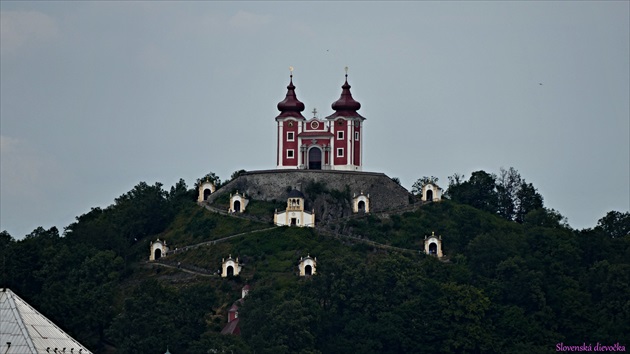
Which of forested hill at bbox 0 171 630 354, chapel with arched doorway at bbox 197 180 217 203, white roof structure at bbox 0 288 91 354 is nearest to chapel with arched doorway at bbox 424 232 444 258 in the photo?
forested hill at bbox 0 171 630 354

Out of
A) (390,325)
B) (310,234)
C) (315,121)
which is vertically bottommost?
(390,325)

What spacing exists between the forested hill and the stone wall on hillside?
3.57 feet

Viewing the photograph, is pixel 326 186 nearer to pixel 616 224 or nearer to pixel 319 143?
pixel 319 143

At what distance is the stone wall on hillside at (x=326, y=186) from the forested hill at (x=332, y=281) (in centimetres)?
109

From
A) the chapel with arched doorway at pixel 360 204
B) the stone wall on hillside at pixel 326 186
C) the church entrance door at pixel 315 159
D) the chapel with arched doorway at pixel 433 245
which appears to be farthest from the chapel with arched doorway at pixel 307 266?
the church entrance door at pixel 315 159

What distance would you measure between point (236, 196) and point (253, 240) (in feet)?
20.6

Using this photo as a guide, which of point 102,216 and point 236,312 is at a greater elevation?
point 102,216

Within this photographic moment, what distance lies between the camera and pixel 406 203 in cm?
15388

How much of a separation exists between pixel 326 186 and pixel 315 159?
3.89 meters

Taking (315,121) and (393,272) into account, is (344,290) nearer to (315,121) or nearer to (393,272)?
(393,272)

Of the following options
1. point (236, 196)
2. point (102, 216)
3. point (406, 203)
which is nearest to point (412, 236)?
point (406, 203)

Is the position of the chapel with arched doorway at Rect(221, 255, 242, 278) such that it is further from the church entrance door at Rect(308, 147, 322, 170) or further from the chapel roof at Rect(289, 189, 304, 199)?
the church entrance door at Rect(308, 147, 322, 170)

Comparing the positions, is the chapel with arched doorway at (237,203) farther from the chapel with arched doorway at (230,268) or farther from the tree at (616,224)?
the tree at (616,224)

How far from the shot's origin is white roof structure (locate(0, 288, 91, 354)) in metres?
73.9
